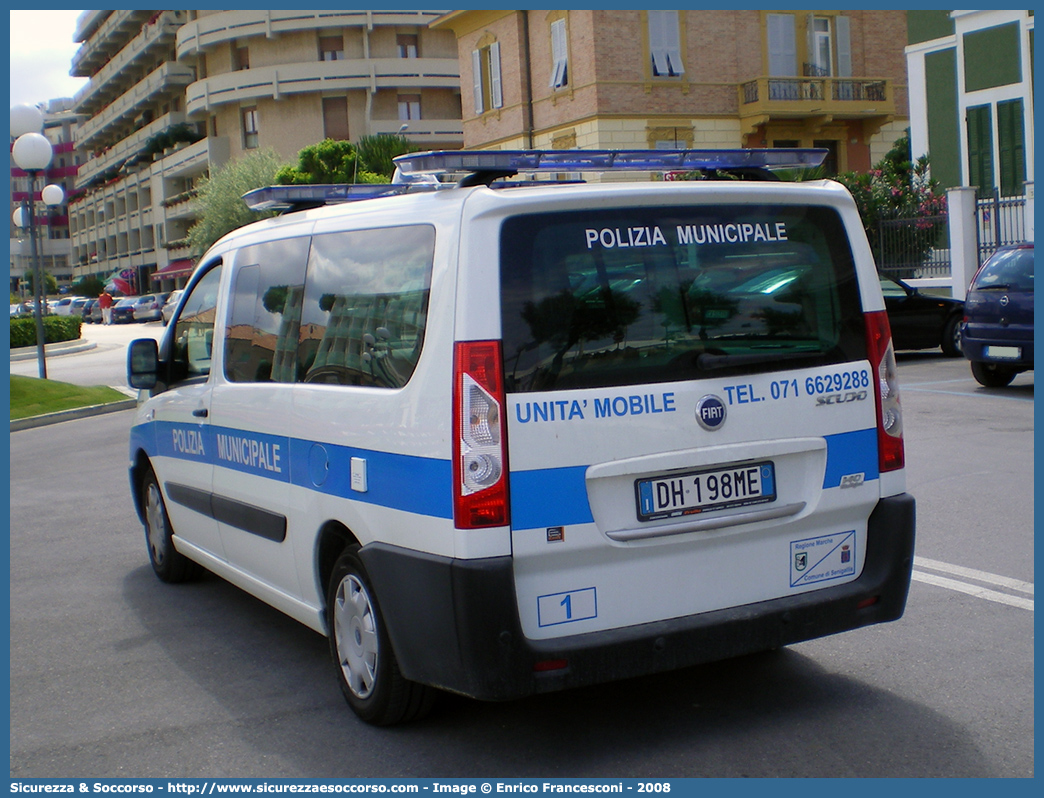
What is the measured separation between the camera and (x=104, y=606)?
239 inches

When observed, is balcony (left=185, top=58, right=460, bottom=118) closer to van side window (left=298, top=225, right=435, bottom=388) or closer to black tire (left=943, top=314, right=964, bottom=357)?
black tire (left=943, top=314, right=964, bottom=357)

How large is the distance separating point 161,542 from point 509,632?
342 centimetres

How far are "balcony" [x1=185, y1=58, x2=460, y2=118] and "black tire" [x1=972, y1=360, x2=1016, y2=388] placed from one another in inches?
2123

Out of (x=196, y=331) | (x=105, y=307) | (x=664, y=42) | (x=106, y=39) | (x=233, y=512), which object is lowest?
(x=233, y=512)

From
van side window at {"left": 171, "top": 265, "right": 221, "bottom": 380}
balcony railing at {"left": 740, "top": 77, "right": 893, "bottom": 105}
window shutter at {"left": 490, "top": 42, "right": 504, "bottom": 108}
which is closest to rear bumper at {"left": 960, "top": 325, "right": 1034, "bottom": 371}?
van side window at {"left": 171, "top": 265, "right": 221, "bottom": 380}

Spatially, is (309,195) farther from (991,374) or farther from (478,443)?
(991,374)

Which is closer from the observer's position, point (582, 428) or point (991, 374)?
point (582, 428)

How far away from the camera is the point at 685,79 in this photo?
119 ft

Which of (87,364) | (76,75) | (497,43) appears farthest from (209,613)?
(76,75)

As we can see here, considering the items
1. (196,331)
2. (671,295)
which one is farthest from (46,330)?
(671,295)

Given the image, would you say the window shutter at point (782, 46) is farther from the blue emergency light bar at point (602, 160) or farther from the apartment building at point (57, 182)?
the apartment building at point (57, 182)

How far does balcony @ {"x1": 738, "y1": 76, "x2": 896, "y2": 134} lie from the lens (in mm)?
37000

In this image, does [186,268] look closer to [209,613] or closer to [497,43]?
[497,43]

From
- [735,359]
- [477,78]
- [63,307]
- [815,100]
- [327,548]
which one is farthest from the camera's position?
[63,307]
